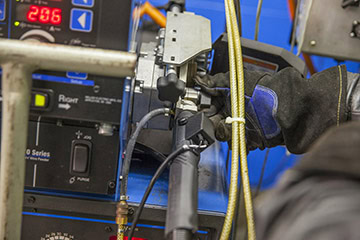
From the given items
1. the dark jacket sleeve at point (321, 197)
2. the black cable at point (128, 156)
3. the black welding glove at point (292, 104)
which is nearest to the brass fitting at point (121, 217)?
the black cable at point (128, 156)

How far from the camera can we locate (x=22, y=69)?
530 millimetres

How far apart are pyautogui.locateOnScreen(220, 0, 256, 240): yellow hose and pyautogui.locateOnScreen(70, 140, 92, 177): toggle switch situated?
10.4 inches

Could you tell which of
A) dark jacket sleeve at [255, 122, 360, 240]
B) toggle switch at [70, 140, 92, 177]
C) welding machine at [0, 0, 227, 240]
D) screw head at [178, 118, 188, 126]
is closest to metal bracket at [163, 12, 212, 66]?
welding machine at [0, 0, 227, 240]

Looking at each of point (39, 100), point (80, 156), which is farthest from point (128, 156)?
point (39, 100)

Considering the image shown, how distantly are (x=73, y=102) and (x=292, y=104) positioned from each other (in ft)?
1.45

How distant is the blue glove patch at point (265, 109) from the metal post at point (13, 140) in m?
0.48

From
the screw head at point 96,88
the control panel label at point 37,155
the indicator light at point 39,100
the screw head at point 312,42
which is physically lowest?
the control panel label at point 37,155

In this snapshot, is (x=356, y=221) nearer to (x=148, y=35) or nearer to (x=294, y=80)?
(x=294, y=80)

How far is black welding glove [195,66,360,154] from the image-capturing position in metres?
0.82

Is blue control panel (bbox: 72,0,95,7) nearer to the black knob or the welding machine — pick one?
the welding machine

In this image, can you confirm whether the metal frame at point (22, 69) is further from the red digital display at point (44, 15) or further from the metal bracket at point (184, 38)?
the metal bracket at point (184, 38)

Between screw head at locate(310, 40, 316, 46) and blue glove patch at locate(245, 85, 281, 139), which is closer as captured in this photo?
blue glove patch at locate(245, 85, 281, 139)

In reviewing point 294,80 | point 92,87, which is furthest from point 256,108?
point 92,87

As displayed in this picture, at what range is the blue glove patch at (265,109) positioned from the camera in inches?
33.0
